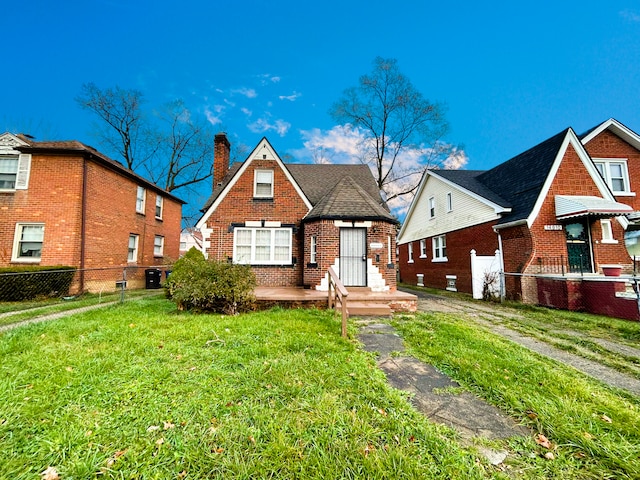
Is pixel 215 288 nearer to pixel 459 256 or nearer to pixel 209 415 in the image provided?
pixel 209 415

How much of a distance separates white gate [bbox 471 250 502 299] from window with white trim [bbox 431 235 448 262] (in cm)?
356

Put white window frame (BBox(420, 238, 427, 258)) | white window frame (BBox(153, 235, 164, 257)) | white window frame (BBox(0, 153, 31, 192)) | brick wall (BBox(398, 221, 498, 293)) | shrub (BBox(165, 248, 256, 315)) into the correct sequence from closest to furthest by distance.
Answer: shrub (BBox(165, 248, 256, 315)) → white window frame (BBox(0, 153, 31, 192)) → brick wall (BBox(398, 221, 498, 293)) → white window frame (BBox(153, 235, 164, 257)) → white window frame (BBox(420, 238, 427, 258))

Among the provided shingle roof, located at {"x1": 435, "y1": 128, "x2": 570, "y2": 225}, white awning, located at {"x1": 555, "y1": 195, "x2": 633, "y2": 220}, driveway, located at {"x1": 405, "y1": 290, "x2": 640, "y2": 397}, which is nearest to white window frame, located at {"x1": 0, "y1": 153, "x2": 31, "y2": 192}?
driveway, located at {"x1": 405, "y1": 290, "x2": 640, "y2": 397}

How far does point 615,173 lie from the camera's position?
13.8 m

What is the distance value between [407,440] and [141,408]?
2.73 metres

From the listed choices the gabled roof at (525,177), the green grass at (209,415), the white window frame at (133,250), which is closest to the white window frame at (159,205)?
the white window frame at (133,250)

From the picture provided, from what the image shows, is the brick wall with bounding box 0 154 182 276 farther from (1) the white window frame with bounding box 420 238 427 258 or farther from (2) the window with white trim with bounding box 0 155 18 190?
(1) the white window frame with bounding box 420 238 427 258

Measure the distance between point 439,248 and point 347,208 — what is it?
9397 mm

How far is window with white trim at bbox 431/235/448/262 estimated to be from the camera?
16.3m

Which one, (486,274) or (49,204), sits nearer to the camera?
A: (49,204)

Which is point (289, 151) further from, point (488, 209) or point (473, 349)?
point (473, 349)

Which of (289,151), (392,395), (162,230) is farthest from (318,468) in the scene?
(289,151)

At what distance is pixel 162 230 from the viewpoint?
18.2 metres

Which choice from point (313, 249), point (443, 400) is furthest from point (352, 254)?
point (443, 400)
